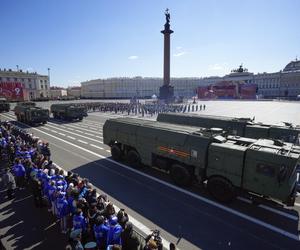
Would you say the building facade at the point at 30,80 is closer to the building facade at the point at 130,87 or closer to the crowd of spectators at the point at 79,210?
the building facade at the point at 130,87

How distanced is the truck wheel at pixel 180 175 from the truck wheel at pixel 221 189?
1209mm

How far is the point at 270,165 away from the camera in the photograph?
8.43 metres

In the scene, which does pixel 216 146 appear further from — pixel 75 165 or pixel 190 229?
pixel 75 165

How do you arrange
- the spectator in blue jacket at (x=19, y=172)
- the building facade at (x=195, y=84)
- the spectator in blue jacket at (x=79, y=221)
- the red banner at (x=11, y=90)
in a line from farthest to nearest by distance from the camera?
the building facade at (x=195, y=84) → the red banner at (x=11, y=90) → the spectator in blue jacket at (x=19, y=172) → the spectator in blue jacket at (x=79, y=221)

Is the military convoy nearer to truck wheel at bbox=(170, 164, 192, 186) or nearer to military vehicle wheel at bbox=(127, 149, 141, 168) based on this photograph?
truck wheel at bbox=(170, 164, 192, 186)

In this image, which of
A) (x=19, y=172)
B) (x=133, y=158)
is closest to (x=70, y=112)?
(x=133, y=158)

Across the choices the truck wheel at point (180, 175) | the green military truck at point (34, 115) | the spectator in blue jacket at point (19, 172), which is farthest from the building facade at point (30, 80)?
the truck wheel at point (180, 175)

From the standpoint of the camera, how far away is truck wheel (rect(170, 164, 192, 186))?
36.6ft

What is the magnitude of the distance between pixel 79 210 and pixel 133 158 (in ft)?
25.0

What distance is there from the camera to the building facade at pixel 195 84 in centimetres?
11975

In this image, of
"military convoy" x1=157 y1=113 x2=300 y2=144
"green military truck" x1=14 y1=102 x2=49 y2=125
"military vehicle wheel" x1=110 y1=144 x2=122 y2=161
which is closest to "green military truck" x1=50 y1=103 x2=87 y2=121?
"green military truck" x1=14 y1=102 x2=49 y2=125

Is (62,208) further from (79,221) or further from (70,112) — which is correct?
(70,112)

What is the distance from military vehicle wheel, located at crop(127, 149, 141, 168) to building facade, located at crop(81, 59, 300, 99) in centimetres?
9785

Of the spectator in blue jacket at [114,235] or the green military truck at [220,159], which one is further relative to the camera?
the green military truck at [220,159]
